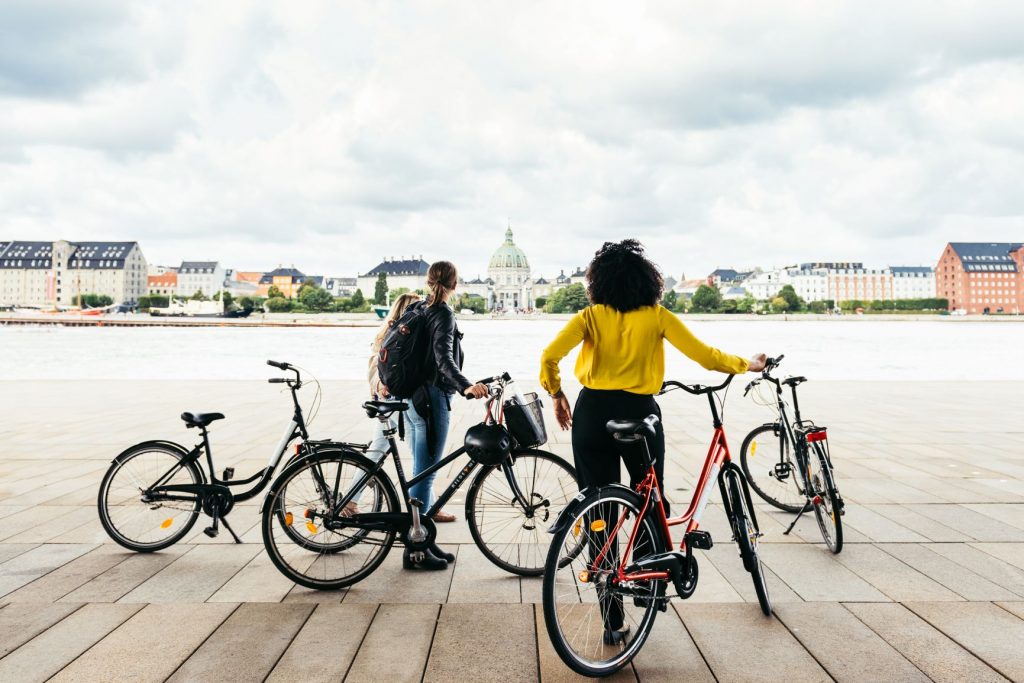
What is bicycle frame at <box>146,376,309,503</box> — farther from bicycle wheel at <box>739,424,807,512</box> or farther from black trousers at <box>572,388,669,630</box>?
bicycle wheel at <box>739,424,807,512</box>

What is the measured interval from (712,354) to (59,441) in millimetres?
9400

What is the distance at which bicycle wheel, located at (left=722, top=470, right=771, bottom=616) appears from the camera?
13.8ft

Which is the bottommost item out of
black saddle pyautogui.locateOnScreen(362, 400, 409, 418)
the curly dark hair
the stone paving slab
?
the stone paving slab

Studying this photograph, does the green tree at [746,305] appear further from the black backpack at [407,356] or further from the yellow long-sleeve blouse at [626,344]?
the yellow long-sleeve blouse at [626,344]

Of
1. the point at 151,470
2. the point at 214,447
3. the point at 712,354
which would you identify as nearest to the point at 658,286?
the point at 712,354

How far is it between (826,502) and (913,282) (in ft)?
721

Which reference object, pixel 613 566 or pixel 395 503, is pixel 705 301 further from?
pixel 613 566

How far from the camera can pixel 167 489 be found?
207 inches

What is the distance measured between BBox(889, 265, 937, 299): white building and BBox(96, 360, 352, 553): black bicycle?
21667cm

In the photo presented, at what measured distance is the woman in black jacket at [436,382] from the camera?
530 cm

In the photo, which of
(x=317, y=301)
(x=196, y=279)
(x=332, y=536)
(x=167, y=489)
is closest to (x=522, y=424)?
(x=332, y=536)

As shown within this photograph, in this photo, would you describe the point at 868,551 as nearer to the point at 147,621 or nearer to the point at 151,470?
the point at 147,621

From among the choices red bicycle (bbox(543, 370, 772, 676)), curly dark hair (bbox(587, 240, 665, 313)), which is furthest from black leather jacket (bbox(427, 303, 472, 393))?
red bicycle (bbox(543, 370, 772, 676))

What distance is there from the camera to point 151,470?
5.39 metres
